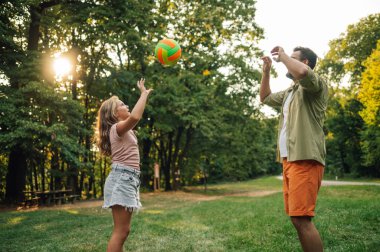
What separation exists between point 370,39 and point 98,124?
32464mm

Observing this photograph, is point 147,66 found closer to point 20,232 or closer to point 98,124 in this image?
point 20,232

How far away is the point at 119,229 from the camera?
359cm

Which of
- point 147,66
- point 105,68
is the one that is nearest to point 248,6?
point 147,66

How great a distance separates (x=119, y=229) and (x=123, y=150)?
88 centimetres

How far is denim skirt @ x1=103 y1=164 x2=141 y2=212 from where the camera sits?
11.8 feet

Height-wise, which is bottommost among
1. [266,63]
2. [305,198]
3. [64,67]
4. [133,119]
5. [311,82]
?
[305,198]

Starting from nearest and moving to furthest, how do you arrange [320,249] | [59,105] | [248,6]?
[320,249]
[59,105]
[248,6]

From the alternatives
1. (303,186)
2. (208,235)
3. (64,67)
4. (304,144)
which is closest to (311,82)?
(304,144)

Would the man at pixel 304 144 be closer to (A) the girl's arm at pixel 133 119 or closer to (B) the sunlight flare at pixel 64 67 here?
(A) the girl's arm at pixel 133 119

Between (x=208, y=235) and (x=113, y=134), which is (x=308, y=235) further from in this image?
(x=208, y=235)

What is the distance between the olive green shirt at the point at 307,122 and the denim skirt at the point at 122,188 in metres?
1.73

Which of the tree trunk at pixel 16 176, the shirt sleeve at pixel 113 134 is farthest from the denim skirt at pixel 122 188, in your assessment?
the tree trunk at pixel 16 176

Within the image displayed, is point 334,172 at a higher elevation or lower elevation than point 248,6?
lower

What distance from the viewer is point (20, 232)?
7.62 meters
